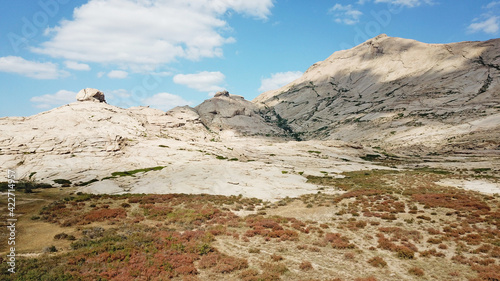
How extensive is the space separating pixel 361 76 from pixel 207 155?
163680 millimetres

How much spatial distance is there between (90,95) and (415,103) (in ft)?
529

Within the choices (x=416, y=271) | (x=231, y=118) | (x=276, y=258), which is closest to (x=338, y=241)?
(x=416, y=271)

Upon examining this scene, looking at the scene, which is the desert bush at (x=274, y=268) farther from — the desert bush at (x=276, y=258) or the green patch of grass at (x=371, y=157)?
the green patch of grass at (x=371, y=157)

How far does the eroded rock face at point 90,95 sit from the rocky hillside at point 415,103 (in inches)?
4438

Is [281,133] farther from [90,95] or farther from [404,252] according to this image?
[404,252]

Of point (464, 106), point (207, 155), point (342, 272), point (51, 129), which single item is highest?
point (464, 106)

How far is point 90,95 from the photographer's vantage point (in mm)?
109000

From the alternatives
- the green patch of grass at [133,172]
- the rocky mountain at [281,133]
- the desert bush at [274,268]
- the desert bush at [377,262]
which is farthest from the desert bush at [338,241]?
the green patch of grass at [133,172]

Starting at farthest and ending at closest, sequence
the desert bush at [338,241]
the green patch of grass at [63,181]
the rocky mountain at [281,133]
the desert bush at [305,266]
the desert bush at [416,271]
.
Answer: the rocky mountain at [281,133], the green patch of grass at [63,181], the desert bush at [338,241], the desert bush at [305,266], the desert bush at [416,271]

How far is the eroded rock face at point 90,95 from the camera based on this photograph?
108 metres

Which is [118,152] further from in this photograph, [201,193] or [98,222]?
[98,222]

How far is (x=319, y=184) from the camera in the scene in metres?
52.9

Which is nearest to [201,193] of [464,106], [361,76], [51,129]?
[51,129]

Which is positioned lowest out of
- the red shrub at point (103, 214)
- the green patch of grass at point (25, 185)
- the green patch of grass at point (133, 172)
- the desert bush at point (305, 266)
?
the desert bush at point (305, 266)
